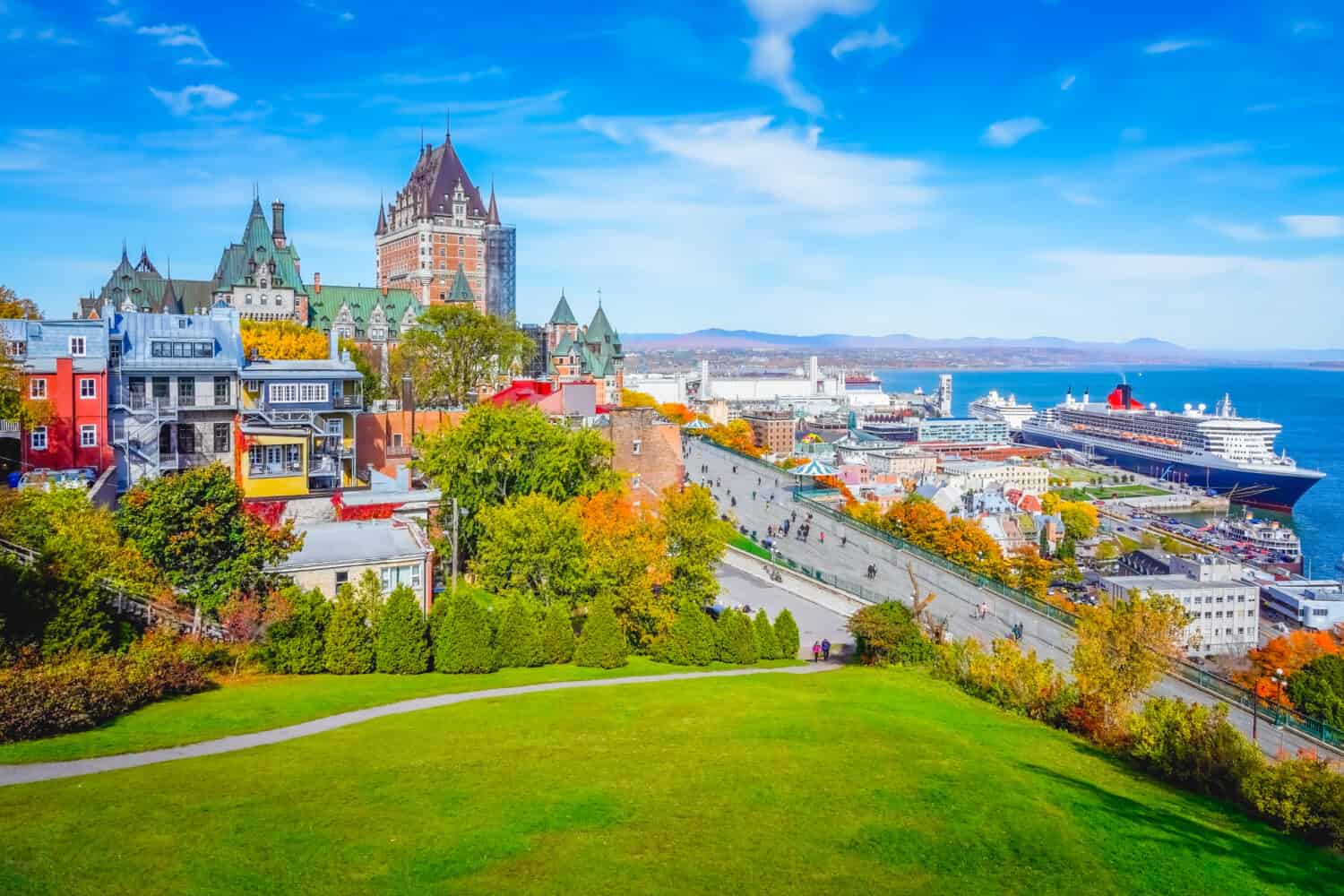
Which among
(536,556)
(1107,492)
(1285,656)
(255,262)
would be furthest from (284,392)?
(1107,492)

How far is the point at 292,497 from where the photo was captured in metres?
36.0

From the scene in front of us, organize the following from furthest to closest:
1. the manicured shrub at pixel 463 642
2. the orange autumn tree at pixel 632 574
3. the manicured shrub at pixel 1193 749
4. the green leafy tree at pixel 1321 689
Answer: the green leafy tree at pixel 1321 689 < the orange autumn tree at pixel 632 574 < the manicured shrub at pixel 463 642 < the manicured shrub at pixel 1193 749

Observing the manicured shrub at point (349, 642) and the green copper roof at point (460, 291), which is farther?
the green copper roof at point (460, 291)

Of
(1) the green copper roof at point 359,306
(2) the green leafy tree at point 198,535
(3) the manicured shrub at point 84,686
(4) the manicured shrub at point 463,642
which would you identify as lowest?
(4) the manicured shrub at point 463,642

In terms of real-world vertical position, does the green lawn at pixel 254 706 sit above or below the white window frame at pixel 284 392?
below

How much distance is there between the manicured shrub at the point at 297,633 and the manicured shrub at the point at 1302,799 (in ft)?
66.0

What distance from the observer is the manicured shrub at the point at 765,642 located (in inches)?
1206

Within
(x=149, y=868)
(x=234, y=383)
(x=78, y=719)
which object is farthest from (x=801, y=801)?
(x=234, y=383)

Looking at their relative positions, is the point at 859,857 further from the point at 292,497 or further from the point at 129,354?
the point at 129,354

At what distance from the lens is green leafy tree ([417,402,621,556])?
37.4 meters

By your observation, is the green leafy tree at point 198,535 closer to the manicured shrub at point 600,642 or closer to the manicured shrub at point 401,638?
the manicured shrub at point 401,638

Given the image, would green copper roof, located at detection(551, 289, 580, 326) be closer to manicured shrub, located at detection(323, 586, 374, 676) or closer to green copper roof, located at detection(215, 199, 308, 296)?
green copper roof, located at detection(215, 199, 308, 296)

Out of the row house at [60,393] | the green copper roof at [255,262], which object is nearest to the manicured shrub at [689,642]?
→ the row house at [60,393]

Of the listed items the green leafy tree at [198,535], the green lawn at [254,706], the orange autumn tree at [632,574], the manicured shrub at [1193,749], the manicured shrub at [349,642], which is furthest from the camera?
the orange autumn tree at [632,574]
